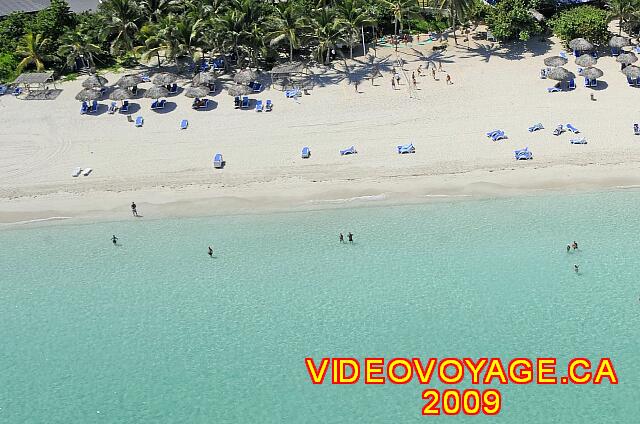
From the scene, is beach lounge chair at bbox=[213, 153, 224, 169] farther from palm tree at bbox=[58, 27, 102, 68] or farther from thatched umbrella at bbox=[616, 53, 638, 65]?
thatched umbrella at bbox=[616, 53, 638, 65]

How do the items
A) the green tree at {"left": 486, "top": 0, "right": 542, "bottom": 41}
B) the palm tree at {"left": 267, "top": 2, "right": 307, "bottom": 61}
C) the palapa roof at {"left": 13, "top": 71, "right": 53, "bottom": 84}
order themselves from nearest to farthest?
the palm tree at {"left": 267, "top": 2, "right": 307, "bottom": 61} → the palapa roof at {"left": 13, "top": 71, "right": 53, "bottom": 84} → the green tree at {"left": 486, "top": 0, "right": 542, "bottom": 41}

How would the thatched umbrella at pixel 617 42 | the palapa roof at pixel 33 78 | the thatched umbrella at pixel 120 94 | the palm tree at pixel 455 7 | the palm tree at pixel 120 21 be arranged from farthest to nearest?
the palm tree at pixel 455 7 < the palm tree at pixel 120 21 < the palapa roof at pixel 33 78 < the thatched umbrella at pixel 617 42 < the thatched umbrella at pixel 120 94

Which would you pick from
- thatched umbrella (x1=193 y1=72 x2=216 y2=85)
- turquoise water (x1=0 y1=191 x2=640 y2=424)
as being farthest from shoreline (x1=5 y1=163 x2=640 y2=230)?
thatched umbrella (x1=193 y1=72 x2=216 y2=85)

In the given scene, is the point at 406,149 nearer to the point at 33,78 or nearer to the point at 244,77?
the point at 244,77

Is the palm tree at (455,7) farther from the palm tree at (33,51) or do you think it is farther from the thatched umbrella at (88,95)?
the palm tree at (33,51)

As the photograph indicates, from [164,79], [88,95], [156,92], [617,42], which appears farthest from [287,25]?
[617,42]

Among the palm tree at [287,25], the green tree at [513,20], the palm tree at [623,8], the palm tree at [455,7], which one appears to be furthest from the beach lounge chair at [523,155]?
the palm tree at [287,25]

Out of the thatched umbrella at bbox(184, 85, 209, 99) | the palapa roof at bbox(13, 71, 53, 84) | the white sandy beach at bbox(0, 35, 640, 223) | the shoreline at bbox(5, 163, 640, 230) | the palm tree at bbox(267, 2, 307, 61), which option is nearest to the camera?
the shoreline at bbox(5, 163, 640, 230)
